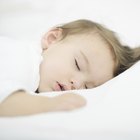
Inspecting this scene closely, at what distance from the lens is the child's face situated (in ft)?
3.63

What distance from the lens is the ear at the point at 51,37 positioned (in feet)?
4.23

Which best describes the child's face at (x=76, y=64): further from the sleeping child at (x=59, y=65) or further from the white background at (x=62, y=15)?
the white background at (x=62, y=15)

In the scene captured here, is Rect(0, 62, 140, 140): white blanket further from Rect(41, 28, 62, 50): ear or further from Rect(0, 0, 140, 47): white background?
Rect(0, 0, 140, 47): white background

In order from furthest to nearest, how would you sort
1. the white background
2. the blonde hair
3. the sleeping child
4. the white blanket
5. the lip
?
1. the white background
2. the blonde hair
3. the lip
4. the sleeping child
5. the white blanket

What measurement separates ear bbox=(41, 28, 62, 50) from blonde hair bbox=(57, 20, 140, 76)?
2cm

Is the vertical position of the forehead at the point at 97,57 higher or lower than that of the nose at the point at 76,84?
higher

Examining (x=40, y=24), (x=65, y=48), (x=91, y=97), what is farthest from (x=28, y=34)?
(x=91, y=97)

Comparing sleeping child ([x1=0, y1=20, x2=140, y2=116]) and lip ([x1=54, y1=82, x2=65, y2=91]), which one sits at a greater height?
sleeping child ([x1=0, y1=20, x2=140, y2=116])

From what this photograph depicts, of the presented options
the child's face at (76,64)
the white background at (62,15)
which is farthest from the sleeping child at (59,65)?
the white background at (62,15)

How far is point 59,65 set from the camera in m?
1.13

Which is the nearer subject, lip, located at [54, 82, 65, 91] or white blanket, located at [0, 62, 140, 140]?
white blanket, located at [0, 62, 140, 140]

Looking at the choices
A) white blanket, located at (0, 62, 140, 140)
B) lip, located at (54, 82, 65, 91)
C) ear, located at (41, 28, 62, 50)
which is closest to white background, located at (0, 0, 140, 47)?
ear, located at (41, 28, 62, 50)

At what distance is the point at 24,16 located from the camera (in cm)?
157

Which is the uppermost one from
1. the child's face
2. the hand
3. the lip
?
the hand
